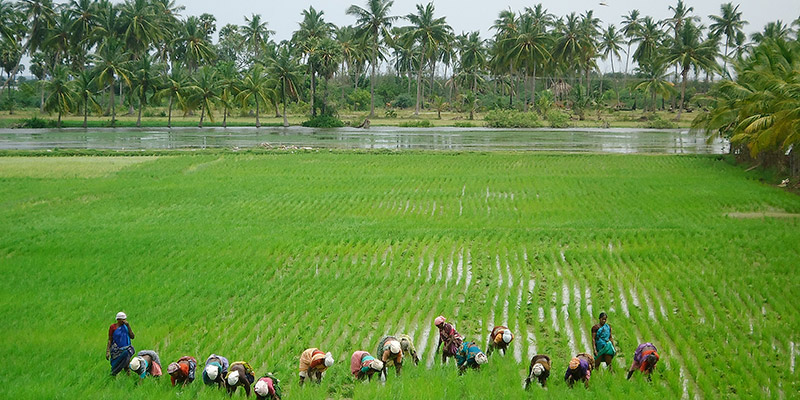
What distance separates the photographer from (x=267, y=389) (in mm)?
6160

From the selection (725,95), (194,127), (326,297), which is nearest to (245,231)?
(326,297)

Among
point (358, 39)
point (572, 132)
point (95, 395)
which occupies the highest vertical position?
point (358, 39)

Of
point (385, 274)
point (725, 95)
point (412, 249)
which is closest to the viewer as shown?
point (385, 274)

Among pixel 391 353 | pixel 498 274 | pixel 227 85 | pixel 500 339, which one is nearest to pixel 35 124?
pixel 227 85

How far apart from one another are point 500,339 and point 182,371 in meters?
3.26

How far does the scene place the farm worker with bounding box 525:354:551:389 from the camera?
669cm

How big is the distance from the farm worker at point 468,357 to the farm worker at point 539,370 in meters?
0.50

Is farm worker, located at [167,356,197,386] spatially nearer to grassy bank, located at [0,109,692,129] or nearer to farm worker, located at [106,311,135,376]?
farm worker, located at [106,311,135,376]

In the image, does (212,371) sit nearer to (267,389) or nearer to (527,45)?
(267,389)

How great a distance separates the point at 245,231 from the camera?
14.4 m

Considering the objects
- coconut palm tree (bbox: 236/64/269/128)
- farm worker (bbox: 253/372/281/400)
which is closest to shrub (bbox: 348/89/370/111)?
coconut palm tree (bbox: 236/64/269/128)

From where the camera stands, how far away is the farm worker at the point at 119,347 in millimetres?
6957

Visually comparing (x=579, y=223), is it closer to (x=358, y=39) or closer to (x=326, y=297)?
(x=326, y=297)

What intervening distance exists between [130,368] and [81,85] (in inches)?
1890
